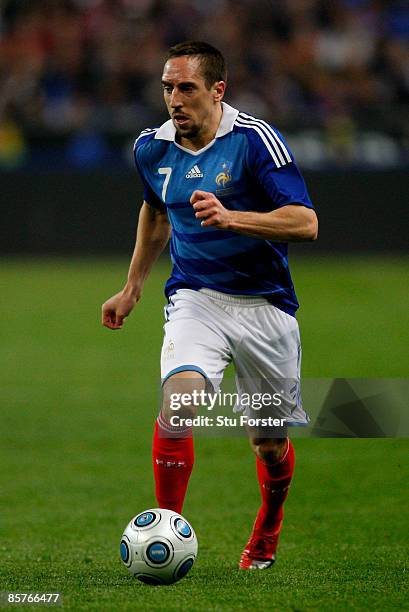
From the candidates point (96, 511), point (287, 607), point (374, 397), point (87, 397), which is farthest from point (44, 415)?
point (287, 607)

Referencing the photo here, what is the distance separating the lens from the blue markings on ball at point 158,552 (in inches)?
175

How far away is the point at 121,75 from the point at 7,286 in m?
4.74

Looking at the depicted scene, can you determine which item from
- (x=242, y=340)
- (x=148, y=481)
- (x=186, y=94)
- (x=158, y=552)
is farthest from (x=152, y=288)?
(x=158, y=552)

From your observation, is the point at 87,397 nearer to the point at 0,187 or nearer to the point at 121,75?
the point at 0,187

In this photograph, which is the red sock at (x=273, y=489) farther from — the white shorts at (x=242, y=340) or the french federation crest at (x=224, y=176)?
the french federation crest at (x=224, y=176)

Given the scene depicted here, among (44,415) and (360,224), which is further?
(360,224)

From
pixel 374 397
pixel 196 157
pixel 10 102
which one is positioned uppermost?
pixel 196 157

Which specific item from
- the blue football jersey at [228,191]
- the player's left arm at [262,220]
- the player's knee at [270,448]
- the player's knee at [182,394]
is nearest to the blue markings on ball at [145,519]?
the player's knee at [182,394]

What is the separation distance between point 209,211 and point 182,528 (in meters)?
1.22

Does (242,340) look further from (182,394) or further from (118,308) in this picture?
(118,308)

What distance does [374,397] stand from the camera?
613cm

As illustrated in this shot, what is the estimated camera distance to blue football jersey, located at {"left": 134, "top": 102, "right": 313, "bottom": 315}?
4871 millimetres

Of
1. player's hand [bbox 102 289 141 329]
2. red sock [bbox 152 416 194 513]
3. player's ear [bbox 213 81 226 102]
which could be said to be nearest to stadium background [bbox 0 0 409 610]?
red sock [bbox 152 416 194 513]

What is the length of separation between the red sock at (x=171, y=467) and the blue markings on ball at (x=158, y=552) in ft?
1.24
